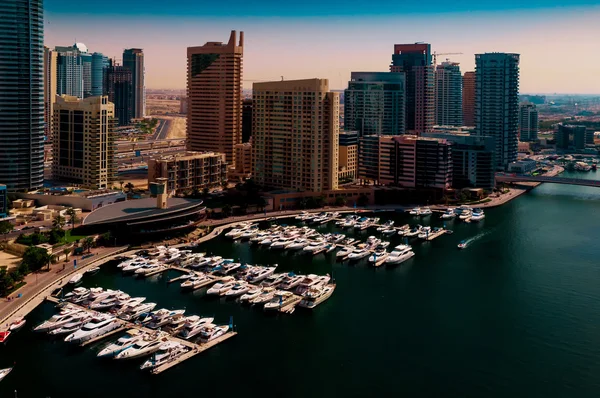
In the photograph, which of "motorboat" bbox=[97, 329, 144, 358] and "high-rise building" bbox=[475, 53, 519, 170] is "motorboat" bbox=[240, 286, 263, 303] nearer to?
"motorboat" bbox=[97, 329, 144, 358]

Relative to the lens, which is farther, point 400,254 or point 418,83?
point 418,83

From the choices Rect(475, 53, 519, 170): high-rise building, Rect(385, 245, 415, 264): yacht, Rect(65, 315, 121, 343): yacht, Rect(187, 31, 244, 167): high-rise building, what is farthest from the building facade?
Rect(475, 53, 519, 170): high-rise building

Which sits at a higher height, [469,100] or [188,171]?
[469,100]

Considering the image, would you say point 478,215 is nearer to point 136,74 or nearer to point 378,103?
point 378,103

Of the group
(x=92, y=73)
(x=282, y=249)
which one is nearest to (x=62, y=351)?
(x=282, y=249)

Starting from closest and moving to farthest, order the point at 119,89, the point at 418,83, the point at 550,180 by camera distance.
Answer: the point at 550,180 < the point at 418,83 < the point at 119,89

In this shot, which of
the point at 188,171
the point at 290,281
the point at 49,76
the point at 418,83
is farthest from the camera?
the point at 49,76

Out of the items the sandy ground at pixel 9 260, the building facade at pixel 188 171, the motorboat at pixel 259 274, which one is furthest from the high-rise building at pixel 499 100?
the sandy ground at pixel 9 260

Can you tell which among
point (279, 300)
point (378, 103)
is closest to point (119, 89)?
point (378, 103)
